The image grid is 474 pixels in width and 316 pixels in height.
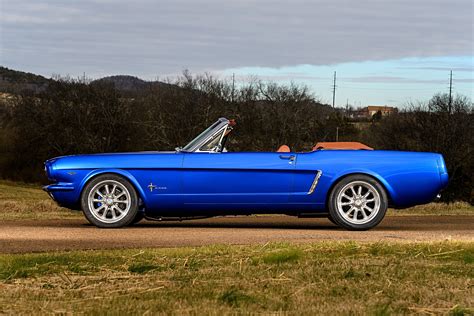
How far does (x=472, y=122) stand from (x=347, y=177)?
202 ft

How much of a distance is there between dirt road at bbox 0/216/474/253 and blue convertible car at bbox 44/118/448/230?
266 mm

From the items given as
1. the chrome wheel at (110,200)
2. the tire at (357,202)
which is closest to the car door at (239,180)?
the tire at (357,202)

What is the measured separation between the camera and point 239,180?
9773 mm

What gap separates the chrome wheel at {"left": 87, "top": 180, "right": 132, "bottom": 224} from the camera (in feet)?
32.6

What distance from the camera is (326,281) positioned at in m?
5.65

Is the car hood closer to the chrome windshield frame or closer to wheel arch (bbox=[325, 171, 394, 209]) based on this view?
the chrome windshield frame

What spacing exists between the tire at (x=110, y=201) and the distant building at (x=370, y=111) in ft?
234

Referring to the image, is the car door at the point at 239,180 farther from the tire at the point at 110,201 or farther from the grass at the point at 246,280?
the grass at the point at 246,280

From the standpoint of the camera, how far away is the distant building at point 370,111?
81.4 m

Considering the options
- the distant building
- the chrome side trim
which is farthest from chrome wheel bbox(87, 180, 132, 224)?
the distant building

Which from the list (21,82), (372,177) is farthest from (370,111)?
(372,177)

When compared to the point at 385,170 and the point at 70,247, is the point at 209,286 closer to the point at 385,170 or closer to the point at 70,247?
the point at 70,247

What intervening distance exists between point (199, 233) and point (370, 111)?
7924 cm

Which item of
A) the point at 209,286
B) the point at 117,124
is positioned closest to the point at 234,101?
the point at 117,124
